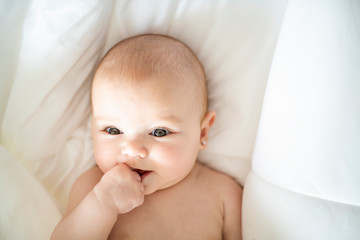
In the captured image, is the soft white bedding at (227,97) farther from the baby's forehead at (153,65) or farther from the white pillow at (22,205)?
the baby's forehead at (153,65)

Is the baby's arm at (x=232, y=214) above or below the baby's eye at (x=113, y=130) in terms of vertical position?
below

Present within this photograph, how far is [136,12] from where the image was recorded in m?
1.31

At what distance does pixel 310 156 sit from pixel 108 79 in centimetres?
70

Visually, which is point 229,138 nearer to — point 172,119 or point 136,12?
point 172,119

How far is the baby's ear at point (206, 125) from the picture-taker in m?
1.26

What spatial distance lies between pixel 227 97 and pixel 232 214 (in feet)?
1.52

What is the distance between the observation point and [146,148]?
3.56ft

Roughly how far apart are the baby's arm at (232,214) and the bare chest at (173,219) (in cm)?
3

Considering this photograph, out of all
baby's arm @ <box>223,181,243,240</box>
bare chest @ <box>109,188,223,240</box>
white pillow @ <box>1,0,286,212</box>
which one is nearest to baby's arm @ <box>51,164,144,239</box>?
bare chest @ <box>109,188,223,240</box>

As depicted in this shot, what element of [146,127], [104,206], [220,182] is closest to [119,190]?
[104,206]

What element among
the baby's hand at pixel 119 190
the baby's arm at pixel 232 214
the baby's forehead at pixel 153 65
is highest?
the baby's forehead at pixel 153 65

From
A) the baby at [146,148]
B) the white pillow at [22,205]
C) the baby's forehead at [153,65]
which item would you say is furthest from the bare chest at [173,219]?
the baby's forehead at [153,65]

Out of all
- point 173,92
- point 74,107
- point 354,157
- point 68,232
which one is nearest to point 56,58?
point 74,107

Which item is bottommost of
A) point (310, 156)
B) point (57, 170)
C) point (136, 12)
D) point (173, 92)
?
point (57, 170)
